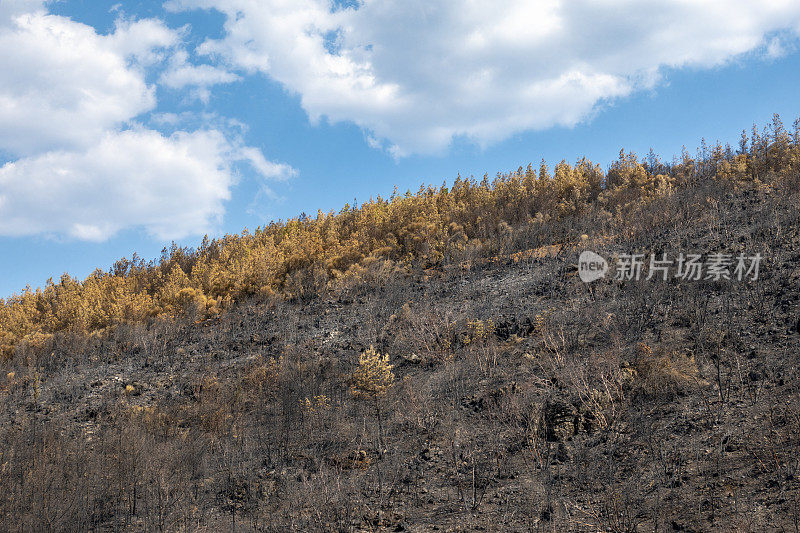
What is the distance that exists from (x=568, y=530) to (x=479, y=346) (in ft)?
26.1

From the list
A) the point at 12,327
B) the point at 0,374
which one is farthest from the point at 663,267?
the point at 12,327

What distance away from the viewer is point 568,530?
7.05 metres

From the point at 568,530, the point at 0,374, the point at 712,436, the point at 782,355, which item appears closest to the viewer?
the point at 568,530

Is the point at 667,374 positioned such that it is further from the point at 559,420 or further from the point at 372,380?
the point at 372,380

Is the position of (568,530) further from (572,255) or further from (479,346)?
(572,255)
